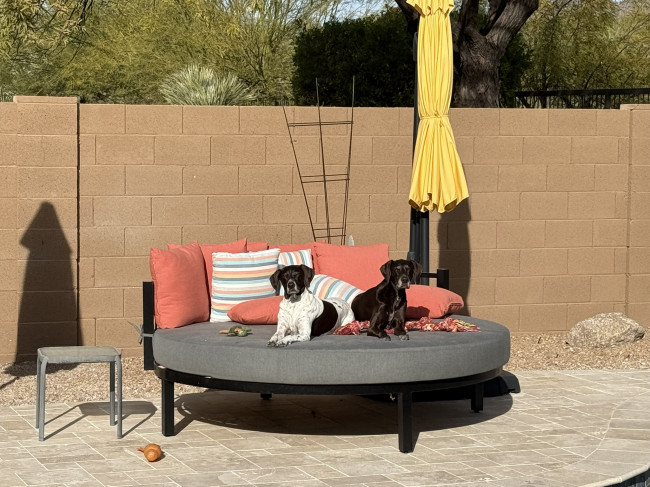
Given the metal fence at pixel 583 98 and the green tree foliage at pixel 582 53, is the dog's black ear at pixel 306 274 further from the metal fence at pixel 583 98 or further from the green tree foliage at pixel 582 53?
the green tree foliage at pixel 582 53

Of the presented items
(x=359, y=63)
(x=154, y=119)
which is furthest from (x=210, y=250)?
(x=359, y=63)

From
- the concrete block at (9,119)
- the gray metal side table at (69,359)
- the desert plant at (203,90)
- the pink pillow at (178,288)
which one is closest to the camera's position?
the gray metal side table at (69,359)

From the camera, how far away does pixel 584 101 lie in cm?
1518

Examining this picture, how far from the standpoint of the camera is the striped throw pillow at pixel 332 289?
6.95 m

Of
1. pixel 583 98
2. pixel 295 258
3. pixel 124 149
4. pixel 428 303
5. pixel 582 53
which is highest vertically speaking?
pixel 582 53

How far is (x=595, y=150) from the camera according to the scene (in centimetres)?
938

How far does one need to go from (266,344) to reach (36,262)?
3005 millimetres

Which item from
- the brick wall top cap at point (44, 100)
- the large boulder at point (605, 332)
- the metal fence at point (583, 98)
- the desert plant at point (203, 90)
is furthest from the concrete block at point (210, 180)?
the metal fence at point (583, 98)

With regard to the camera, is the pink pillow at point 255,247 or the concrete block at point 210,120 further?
the concrete block at point 210,120

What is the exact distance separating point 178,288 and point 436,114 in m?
2.11

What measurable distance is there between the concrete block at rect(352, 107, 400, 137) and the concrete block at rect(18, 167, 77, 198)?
224 cm

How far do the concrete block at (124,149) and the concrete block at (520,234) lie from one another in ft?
9.60

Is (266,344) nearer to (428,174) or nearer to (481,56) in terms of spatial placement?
(428,174)

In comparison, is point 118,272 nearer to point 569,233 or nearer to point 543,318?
point 543,318
